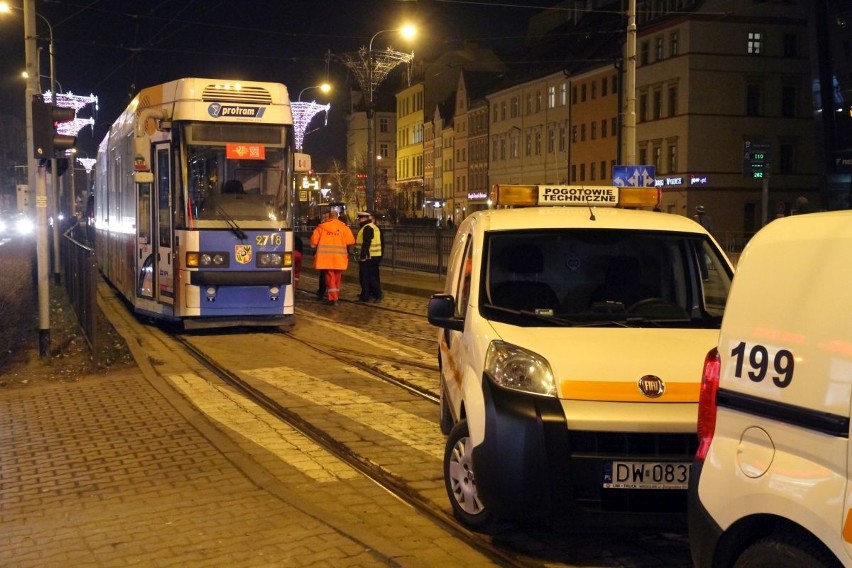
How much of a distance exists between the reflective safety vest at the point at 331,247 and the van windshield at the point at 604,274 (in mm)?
14056

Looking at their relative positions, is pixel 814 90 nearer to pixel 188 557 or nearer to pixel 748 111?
pixel 748 111

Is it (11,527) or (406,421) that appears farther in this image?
(406,421)

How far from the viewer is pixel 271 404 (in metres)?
10.2

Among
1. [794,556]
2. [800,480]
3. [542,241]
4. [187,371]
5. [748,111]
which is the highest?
[748,111]

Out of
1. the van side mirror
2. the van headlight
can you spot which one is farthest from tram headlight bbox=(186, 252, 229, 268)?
the van headlight

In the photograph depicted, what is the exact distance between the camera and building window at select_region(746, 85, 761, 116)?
196 feet

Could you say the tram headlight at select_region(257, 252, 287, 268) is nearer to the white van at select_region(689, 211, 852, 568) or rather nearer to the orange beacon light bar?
the orange beacon light bar

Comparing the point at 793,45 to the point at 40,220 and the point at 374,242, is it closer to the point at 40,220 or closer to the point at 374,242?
the point at 374,242

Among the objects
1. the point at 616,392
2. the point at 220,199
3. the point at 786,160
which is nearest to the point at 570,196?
the point at 616,392

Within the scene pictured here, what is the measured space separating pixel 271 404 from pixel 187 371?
2.59 m

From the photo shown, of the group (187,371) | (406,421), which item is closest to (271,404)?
(406,421)

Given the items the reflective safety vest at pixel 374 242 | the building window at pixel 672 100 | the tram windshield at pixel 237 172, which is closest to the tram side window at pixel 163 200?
the tram windshield at pixel 237 172

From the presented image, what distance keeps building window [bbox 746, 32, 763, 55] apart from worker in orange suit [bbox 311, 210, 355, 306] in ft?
145

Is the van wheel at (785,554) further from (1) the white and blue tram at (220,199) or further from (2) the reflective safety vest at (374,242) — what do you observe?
(2) the reflective safety vest at (374,242)
